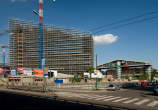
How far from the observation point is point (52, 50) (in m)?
145

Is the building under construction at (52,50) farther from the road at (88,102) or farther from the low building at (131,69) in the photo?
the road at (88,102)

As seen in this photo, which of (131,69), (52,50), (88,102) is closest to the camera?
(88,102)

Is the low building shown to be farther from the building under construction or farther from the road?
the road

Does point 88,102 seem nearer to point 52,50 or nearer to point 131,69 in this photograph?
point 131,69

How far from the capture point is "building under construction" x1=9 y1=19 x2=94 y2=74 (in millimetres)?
141375

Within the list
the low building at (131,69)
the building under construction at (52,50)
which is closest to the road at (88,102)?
the low building at (131,69)

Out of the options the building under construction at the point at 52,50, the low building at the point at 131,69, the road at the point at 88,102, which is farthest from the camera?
the building under construction at the point at 52,50

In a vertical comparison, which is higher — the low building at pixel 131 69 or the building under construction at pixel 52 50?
the building under construction at pixel 52 50

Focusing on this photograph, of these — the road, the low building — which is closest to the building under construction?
the low building

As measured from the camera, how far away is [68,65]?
142125 mm

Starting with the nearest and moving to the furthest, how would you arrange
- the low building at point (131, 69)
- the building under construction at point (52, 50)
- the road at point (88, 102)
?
the road at point (88, 102)
the low building at point (131, 69)
the building under construction at point (52, 50)

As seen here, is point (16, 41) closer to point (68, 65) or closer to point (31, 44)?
point (31, 44)

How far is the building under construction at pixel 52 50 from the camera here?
141375mm

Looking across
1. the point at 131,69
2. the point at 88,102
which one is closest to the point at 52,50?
the point at 131,69
